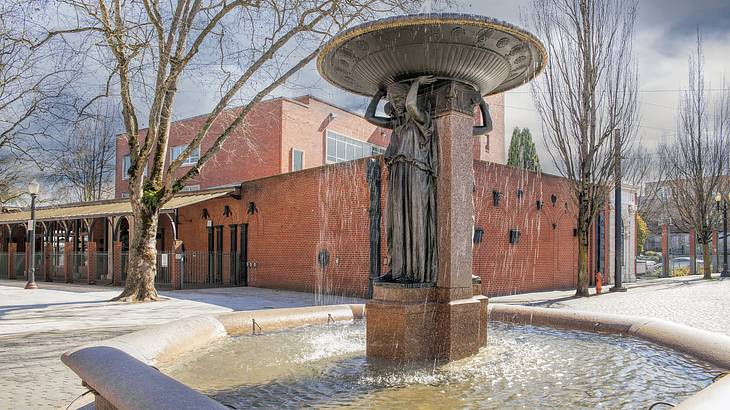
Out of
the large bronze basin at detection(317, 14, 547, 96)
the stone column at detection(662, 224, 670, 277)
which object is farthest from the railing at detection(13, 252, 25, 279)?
the stone column at detection(662, 224, 670, 277)

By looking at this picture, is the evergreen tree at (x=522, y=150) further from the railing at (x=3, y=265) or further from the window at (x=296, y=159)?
the railing at (x=3, y=265)

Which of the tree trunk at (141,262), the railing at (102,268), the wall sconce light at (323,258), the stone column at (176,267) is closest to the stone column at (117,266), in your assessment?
the railing at (102,268)

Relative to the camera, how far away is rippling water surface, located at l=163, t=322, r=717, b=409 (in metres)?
4.25

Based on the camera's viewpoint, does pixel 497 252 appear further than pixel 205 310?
Yes

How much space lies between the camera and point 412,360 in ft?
17.7

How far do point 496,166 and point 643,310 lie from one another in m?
6.34

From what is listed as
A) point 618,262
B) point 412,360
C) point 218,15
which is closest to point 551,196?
point 618,262

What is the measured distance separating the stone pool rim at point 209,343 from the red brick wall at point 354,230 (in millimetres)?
8778

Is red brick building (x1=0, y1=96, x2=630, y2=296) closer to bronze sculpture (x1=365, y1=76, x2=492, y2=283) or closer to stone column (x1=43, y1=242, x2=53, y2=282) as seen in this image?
stone column (x1=43, y1=242, x2=53, y2=282)

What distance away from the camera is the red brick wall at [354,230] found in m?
17.5

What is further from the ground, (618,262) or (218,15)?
(218,15)

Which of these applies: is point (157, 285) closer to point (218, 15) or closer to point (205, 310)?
point (205, 310)

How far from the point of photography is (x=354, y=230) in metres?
17.4

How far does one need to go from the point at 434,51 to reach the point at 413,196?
1.49 m
